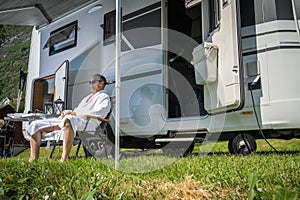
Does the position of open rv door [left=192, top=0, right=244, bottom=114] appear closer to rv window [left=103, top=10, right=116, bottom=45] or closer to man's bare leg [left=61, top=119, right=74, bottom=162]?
man's bare leg [left=61, top=119, right=74, bottom=162]

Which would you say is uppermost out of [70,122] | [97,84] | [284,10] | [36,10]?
[36,10]

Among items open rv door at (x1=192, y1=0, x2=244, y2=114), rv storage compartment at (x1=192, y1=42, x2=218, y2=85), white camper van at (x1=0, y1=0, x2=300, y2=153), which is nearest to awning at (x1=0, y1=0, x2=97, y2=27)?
white camper van at (x1=0, y1=0, x2=300, y2=153)

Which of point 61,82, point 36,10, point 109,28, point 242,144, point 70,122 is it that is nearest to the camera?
point 70,122

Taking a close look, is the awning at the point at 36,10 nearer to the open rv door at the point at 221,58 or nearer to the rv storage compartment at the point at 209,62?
the open rv door at the point at 221,58

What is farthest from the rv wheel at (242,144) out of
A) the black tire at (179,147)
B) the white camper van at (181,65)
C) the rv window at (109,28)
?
the rv window at (109,28)

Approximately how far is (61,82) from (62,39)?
2.78 ft

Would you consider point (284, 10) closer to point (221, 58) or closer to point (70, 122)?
point (221, 58)

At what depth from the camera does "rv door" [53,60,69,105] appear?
566cm

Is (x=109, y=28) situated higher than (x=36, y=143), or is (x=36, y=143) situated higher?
(x=109, y=28)

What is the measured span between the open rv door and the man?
3.87 ft

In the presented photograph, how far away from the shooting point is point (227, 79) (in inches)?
135

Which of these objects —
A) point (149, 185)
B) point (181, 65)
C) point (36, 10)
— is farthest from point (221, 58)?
point (36, 10)

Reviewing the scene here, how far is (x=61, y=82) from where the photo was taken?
5773mm

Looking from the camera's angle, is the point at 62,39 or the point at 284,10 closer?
the point at 284,10
